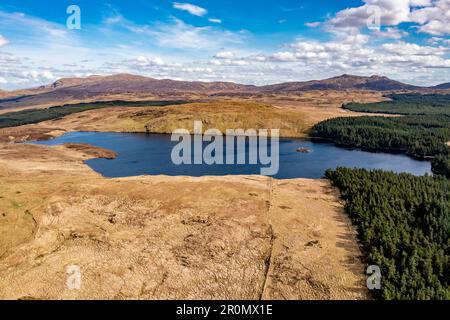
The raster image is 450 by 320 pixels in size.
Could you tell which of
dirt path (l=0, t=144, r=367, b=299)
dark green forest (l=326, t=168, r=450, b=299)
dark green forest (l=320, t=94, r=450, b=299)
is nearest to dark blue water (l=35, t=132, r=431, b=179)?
dark green forest (l=326, t=168, r=450, b=299)

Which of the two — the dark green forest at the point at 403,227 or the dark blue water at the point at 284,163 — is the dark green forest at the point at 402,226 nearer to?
the dark green forest at the point at 403,227

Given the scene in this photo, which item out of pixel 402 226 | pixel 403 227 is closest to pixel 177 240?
pixel 402 226

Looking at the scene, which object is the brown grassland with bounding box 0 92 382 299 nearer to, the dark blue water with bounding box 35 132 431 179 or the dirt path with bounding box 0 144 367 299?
the dirt path with bounding box 0 144 367 299

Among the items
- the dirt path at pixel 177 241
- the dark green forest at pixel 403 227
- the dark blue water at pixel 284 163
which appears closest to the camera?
the dark green forest at pixel 403 227

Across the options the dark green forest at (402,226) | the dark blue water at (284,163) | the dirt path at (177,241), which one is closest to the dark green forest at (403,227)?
the dark green forest at (402,226)

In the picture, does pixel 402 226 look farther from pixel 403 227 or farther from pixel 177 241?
pixel 177 241

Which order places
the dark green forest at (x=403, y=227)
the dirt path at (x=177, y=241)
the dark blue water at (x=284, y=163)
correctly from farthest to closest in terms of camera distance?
the dark blue water at (x=284, y=163)
the dirt path at (x=177, y=241)
the dark green forest at (x=403, y=227)
